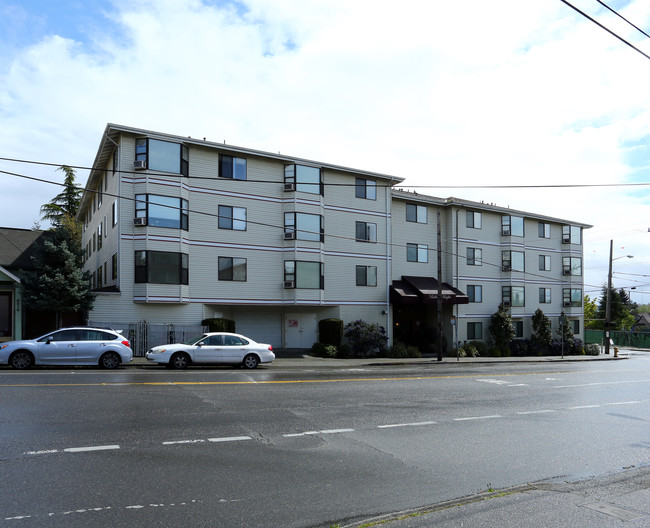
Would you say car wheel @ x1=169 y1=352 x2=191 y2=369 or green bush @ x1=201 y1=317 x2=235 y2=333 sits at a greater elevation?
green bush @ x1=201 y1=317 x2=235 y2=333

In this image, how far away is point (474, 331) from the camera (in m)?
39.9

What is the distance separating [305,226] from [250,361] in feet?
40.9

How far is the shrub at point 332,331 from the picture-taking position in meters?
31.7

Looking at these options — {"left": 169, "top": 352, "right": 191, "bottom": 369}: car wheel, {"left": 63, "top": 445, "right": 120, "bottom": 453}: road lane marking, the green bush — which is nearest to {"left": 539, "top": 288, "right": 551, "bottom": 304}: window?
the green bush

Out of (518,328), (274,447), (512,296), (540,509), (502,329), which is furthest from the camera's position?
(518,328)

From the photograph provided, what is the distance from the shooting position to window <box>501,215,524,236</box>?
4297 cm

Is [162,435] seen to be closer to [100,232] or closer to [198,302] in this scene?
[198,302]

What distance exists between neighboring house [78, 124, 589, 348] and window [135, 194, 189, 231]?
7 cm

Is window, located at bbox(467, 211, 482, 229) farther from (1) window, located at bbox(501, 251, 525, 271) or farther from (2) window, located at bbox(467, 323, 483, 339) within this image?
(2) window, located at bbox(467, 323, 483, 339)

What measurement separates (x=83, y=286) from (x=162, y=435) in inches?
759

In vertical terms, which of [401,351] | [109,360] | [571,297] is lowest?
[401,351]

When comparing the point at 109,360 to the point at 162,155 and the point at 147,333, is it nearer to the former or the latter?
the point at 147,333

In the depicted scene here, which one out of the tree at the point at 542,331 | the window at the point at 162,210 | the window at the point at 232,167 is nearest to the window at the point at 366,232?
the window at the point at 232,167

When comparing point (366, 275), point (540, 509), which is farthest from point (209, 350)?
point (540, 509)
